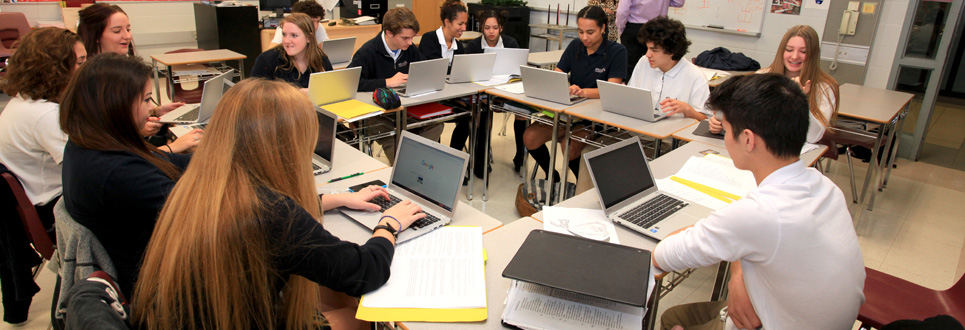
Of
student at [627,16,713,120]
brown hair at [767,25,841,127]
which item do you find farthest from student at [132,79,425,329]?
brown hair at [767,25,841,127]

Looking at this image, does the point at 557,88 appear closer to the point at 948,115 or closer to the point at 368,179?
the point at 368,179

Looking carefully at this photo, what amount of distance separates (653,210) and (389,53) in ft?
7.79

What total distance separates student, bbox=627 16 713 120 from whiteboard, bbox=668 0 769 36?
269 centimetres

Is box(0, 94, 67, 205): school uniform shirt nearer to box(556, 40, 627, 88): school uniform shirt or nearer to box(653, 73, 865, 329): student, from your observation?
box(653, 73, 865, 329): student

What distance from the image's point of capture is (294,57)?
334 centimetres

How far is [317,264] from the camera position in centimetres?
125

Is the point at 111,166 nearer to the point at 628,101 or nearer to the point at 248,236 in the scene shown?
the point at 248,236

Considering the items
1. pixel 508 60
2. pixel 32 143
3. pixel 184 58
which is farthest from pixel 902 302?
pixel 184 58

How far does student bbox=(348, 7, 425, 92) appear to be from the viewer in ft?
11.5

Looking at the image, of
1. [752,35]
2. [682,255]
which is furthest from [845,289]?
[752,35]

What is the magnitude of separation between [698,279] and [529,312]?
5.74 feet

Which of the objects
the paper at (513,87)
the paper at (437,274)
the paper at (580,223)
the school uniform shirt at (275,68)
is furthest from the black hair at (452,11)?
the paper at (437,274)

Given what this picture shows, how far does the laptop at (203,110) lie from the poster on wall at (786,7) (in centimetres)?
477

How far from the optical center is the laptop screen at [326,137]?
222 centimetres
